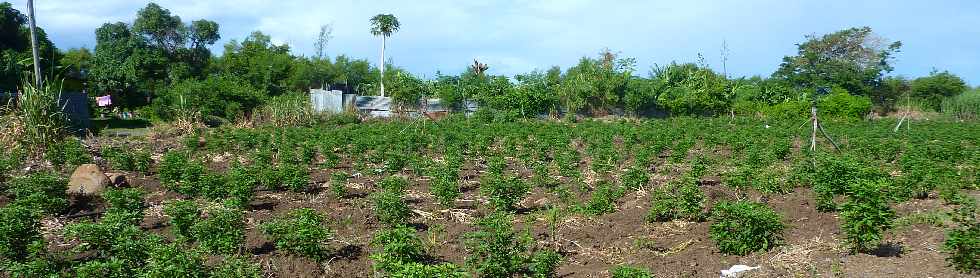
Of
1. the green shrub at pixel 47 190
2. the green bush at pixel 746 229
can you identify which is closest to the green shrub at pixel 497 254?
the green bush at pixel 746 229

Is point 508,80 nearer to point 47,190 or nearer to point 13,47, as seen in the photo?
point 13,47

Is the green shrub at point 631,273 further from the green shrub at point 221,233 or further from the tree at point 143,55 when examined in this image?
the tree at point 143,55

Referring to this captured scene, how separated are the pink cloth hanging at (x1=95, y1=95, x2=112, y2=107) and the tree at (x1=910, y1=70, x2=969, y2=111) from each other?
48.4 m

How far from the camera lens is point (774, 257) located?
684cm

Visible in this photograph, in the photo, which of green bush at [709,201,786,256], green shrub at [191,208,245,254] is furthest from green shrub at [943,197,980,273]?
green shrub at [191,208,245,254]

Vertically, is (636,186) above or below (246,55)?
below

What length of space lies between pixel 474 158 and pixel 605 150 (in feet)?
9.35

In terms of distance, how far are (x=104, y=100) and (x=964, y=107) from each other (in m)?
46.3

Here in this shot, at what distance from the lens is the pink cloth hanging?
36403 millimetres

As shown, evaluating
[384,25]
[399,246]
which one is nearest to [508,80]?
[384,25]

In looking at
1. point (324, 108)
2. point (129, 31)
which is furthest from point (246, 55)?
point (324, 108)

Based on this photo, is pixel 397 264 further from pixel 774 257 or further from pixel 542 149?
pixel 542 149

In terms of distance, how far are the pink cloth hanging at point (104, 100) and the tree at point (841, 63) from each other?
40.0 meters

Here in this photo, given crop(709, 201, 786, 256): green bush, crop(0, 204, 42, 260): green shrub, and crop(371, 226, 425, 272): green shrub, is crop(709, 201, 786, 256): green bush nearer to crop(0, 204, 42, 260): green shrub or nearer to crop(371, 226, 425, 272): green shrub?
crop(371, 226, 425, 272): green shrub
